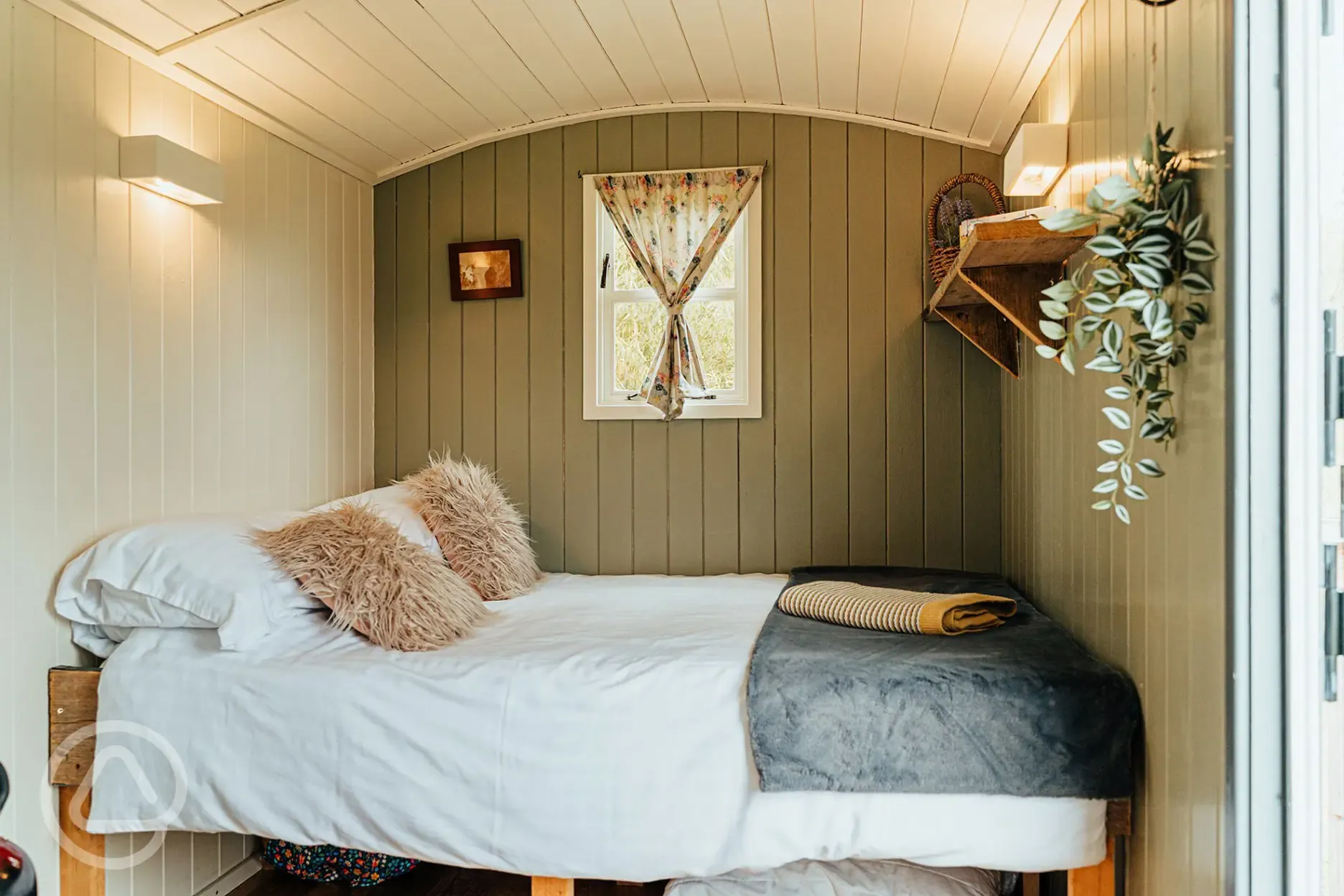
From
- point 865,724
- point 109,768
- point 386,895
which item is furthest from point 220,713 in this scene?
point 865,724

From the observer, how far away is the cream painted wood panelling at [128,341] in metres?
1.93

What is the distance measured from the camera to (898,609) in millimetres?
2072

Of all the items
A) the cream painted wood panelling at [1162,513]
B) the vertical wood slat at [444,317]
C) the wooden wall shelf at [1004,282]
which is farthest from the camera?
the vertical wood slat at [444,317]

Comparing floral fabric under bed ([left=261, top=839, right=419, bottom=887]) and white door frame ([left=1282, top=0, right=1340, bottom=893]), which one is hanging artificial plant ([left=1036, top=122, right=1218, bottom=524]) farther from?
floral fabric under bed ([left=261, top=839, right=419, bottom=887])

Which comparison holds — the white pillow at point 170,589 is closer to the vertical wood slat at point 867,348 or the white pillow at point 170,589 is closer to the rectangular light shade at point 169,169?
the rectangular light shade at point 169,169

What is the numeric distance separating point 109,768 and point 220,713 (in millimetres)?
282

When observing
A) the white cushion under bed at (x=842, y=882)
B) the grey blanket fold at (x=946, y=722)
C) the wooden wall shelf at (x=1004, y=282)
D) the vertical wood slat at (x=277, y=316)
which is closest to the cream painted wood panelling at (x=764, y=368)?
the wooden wall shelf at (x=1004, y=282)

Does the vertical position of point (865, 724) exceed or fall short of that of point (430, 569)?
it falls short

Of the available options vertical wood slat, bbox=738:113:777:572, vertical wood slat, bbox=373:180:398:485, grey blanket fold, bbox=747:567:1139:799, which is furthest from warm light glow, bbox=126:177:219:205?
grey blanket fold, bbox=747:567:1139:799

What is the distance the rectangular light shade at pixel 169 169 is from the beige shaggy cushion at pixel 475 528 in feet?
3.23

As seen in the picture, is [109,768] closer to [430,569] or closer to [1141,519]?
[430,569]

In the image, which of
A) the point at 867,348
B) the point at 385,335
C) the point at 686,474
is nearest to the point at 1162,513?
the point at 867,348

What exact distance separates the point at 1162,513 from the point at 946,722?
20.9 inches

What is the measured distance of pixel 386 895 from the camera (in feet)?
8.09
